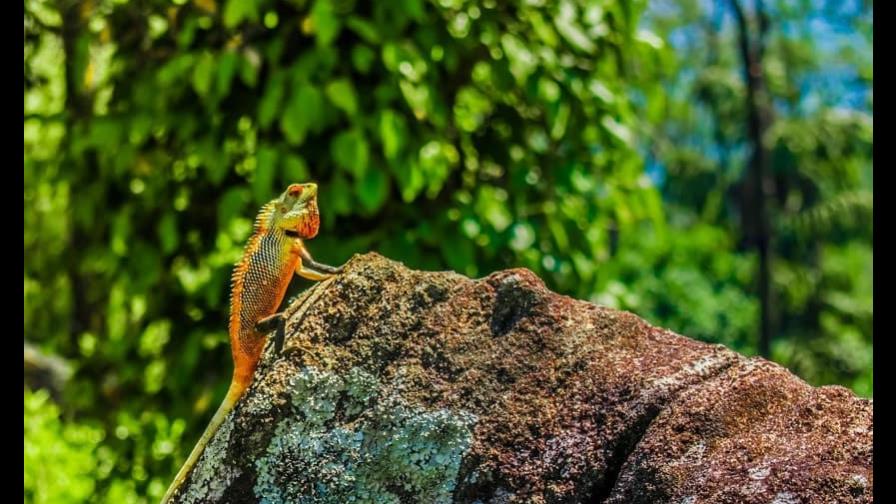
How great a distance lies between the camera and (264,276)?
3.21 meters

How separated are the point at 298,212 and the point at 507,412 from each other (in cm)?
78

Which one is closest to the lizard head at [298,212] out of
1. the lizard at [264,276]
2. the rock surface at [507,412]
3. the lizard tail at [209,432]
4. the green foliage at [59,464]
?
the lizard at [264,276]

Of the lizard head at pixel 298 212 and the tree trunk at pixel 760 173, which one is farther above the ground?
the lizard head at pixel 298 212

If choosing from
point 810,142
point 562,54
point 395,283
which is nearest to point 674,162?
point 810,142

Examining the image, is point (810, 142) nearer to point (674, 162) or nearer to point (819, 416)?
point (674, 162)

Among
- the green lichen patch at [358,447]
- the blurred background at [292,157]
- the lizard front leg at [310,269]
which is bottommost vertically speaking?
the blurred background at [292,157]

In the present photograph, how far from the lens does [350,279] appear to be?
313 cm

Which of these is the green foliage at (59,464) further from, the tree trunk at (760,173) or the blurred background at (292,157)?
the tree trunk at (760,173)

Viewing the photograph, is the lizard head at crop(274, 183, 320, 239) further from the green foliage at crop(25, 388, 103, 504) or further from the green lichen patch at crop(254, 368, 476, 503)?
the green foliage at crop(25, 388, 103, 504)

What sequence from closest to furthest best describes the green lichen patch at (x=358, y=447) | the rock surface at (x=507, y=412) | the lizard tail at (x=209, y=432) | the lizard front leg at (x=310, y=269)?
the rock surface at (x=507, y=412) < the green lichen patch at (x=358, y=447) < the lizard tail at (x=209, y=432) < the lizard front leg at (x=310, y=269)

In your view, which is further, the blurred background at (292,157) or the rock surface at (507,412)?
the blurred background at (292,157)

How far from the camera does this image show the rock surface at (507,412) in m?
2.74

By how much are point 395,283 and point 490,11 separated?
263cm

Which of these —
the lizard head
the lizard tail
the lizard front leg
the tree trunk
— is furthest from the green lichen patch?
the tree trunk
